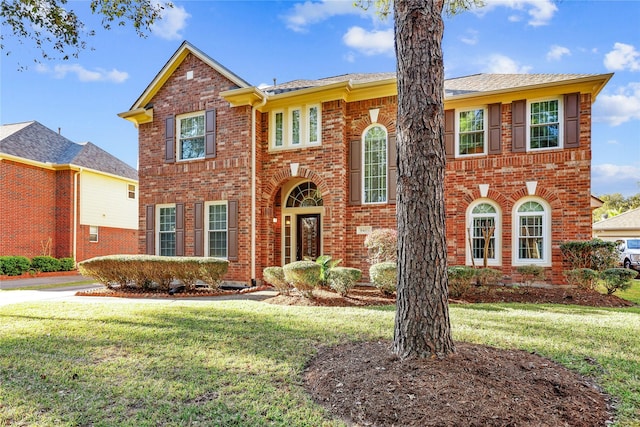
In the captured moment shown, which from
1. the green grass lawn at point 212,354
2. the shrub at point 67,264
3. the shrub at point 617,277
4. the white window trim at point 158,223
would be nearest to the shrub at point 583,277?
the shrub at point 617,277

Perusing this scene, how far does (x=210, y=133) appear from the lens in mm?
11961

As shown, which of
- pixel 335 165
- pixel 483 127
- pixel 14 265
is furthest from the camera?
pixel 14 265

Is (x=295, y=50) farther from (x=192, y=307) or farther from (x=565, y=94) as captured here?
(x=192, y=307)

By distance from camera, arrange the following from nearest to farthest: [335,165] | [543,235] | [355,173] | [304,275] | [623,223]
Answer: [304,275] < [543,235] < [335,165] < [355,173] < [623,223]

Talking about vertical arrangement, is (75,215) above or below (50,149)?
below

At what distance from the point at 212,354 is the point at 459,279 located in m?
6.18

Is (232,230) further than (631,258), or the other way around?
(631,258)

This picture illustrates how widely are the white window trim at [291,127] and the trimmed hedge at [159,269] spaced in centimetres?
430

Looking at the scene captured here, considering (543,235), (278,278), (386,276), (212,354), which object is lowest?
(212,354)

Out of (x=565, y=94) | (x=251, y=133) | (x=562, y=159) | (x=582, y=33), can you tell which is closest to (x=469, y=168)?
(x=562, y=159)

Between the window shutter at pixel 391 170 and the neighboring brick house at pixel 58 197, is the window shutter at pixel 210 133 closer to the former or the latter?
the window shutter at pixel 391 170

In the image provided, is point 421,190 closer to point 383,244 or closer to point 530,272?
point 383,244

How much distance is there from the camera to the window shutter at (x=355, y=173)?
1126 cm

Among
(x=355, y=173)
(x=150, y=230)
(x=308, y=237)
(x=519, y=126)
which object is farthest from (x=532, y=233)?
(x=150, y=230)
